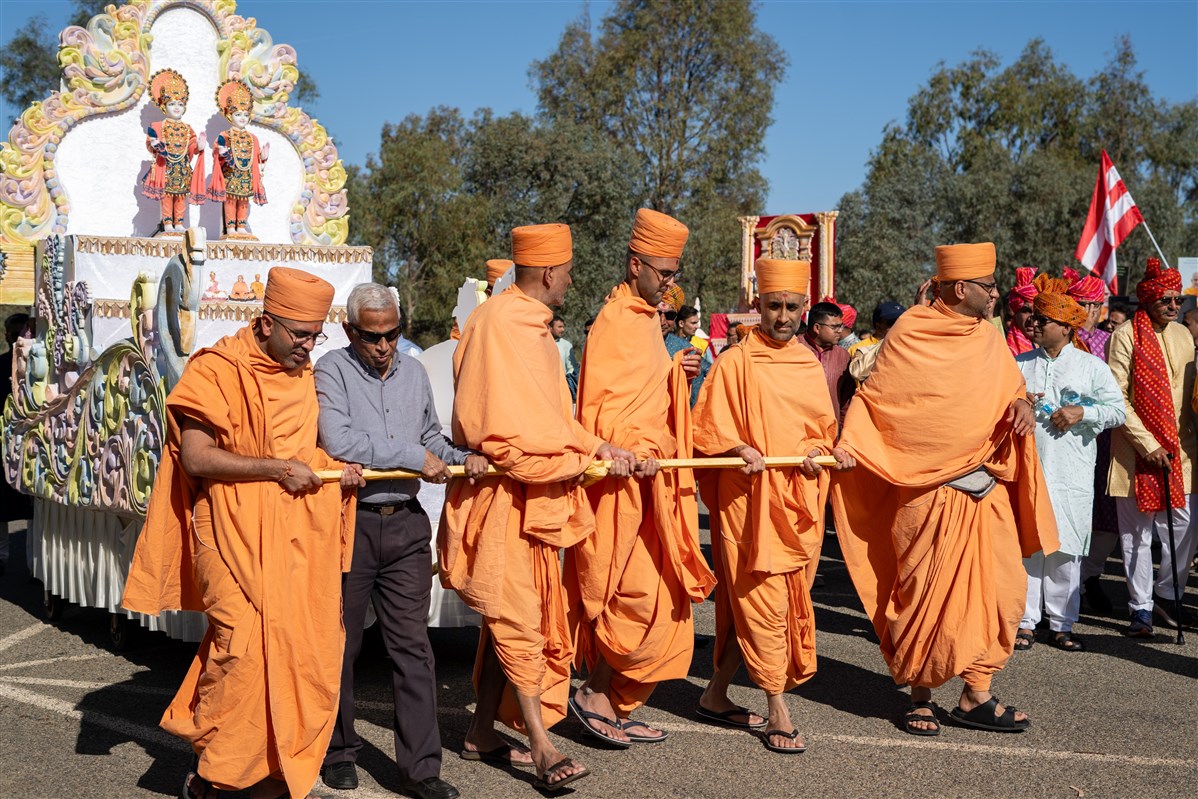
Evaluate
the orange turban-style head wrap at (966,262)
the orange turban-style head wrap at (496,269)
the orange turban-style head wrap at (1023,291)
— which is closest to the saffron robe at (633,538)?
the orange turban-style head wrap at (966,262)

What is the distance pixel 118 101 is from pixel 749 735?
6.85 m

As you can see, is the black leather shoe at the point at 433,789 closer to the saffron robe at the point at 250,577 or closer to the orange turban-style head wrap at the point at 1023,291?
the saffron robe at the point at 250,577

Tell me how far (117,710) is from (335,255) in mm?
3998

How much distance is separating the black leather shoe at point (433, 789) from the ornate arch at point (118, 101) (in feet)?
20.0

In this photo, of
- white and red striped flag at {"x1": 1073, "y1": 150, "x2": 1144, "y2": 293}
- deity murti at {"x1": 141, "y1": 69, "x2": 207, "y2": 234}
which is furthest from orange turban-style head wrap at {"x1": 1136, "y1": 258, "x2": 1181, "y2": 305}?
deity murti at {"x1": 141, "y1": 69, "x2": 207, "y2": 234}

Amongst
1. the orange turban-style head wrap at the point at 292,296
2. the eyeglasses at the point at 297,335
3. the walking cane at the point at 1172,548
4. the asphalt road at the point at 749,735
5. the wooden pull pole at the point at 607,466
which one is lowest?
the asphalt road at the point at 749,735

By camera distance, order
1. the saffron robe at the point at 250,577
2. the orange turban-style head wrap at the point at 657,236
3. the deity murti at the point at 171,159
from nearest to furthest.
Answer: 1. the saffron robe at the point at 250,577
2. the orange turban-style head wrap at the point at 657,236
3. the deity murti at the point at 171,159

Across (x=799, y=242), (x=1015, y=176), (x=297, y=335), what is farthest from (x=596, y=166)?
(x=297, y=335)

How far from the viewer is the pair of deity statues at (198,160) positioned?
30.2 feet

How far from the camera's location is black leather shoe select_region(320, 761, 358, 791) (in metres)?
4.61

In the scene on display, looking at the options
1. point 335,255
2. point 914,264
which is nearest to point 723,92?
point 914,264

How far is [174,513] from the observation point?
14.3 feet

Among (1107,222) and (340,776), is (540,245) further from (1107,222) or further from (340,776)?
(1107,222)

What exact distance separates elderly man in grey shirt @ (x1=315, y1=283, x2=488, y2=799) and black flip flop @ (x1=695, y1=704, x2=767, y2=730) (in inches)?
58.7
